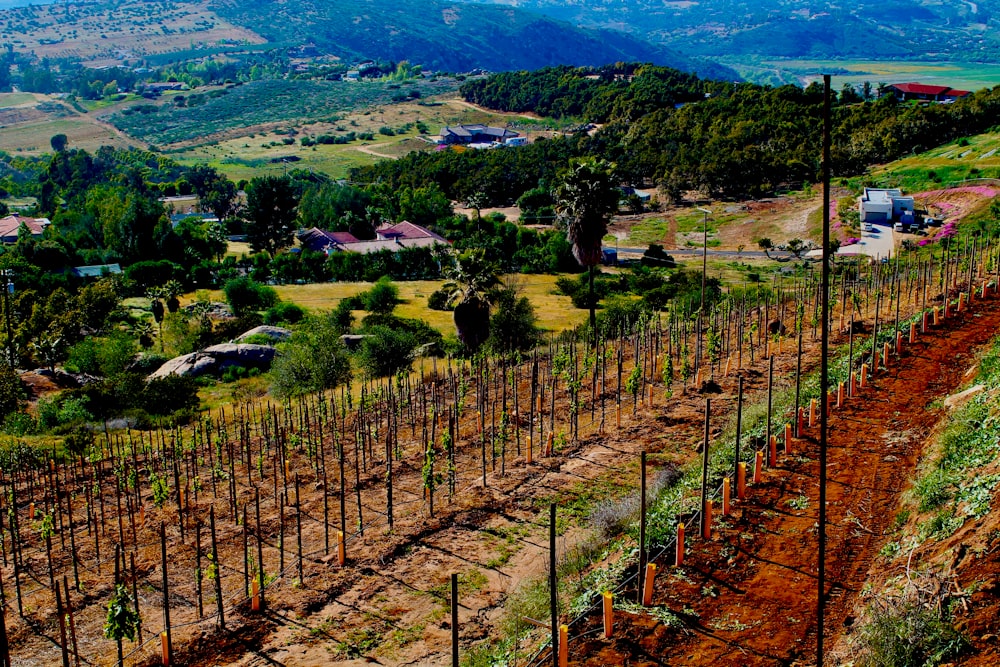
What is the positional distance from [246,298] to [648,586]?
43.8 metres

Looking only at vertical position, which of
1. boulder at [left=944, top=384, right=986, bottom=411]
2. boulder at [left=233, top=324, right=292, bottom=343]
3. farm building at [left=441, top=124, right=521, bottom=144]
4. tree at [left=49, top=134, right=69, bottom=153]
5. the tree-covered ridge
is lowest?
boulder at [left=233, top=324, right=292, bottom=343]

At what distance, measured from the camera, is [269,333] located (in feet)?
148

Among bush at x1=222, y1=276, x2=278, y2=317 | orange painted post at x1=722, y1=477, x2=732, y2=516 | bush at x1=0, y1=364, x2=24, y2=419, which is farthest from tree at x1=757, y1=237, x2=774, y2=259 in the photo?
orange painted post at x1=722, y1=477, x2=732, y2=516

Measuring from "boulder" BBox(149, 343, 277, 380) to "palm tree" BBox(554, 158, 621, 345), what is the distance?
14579mm

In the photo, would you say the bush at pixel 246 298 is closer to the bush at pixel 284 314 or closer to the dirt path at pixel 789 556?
the bush at pixel 284 314

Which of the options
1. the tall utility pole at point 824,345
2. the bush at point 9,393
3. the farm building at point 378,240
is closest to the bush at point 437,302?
the farm building at point 378,240

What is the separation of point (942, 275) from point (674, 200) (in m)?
52.3

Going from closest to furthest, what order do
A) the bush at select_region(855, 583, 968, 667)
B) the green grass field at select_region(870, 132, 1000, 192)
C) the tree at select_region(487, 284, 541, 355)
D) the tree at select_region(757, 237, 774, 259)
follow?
1. the bush at select_region(855, 583, 968, 667)
2. the tree at select_region(487, 284, 541, 355)
3. the tree at select_region(757, 237, 774, 259)
4. the green grass field at select_region(870, 132, 1000, 192)

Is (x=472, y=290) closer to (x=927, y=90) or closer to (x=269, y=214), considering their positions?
(x=269, y=214)

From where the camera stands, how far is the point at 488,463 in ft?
78.7

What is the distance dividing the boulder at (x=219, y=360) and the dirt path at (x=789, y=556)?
27.3 metres

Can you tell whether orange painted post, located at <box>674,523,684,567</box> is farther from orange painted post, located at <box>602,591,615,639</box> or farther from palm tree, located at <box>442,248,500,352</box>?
palm tree, located at <box>442,248,500,352</box>

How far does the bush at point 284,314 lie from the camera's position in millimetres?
50500

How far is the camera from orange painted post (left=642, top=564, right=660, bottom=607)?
1436 cm
